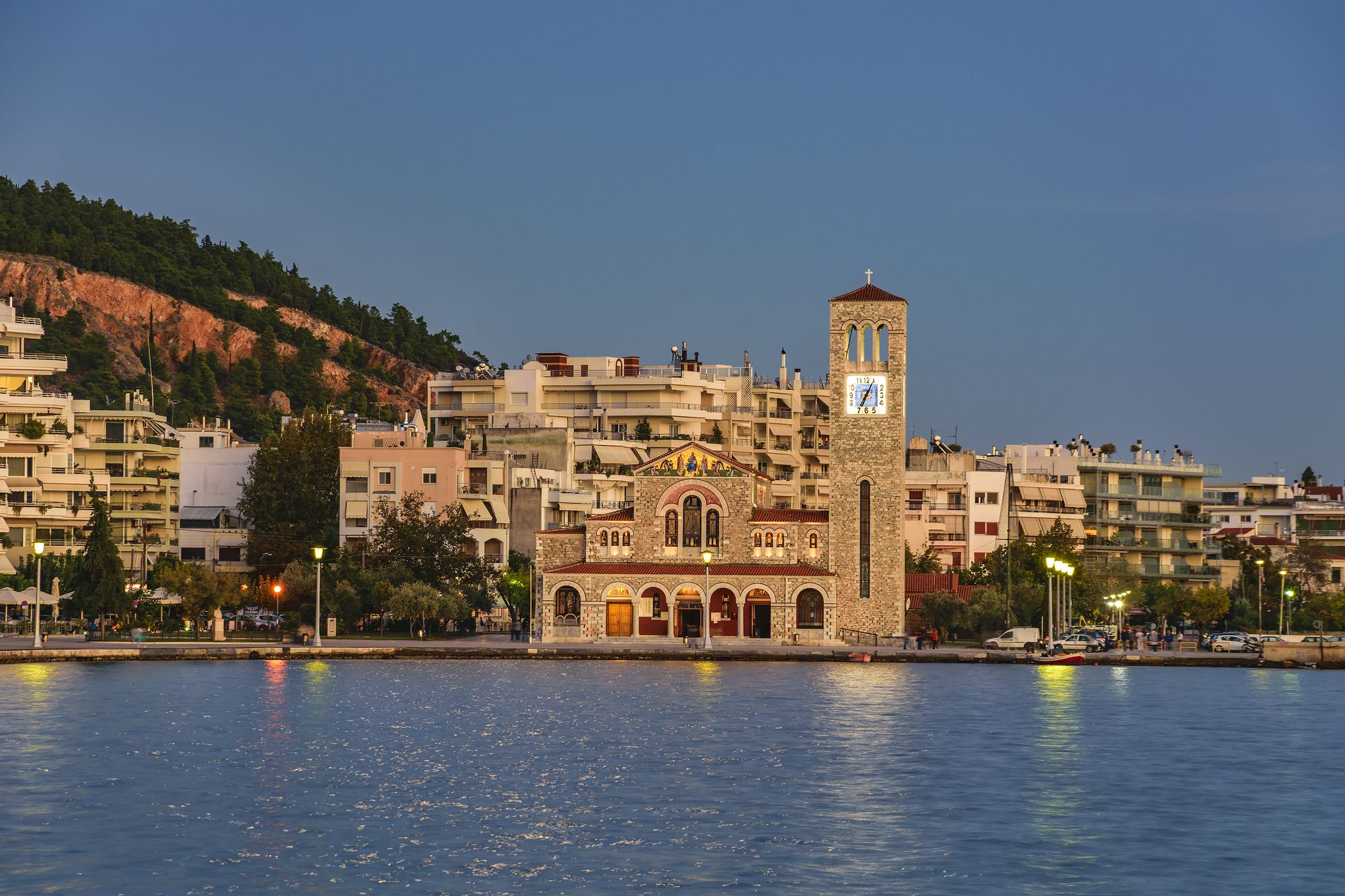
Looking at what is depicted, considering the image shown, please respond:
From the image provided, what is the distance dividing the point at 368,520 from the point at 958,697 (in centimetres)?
4765

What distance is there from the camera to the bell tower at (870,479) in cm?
9206

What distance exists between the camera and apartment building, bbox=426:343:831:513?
427 ft

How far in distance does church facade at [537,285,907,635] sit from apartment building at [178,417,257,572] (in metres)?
33.2

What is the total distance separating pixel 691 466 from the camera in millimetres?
91188

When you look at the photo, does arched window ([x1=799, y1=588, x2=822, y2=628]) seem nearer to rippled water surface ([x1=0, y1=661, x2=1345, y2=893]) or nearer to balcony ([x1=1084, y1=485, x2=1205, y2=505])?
rippled water surface ([x1=0, y1=661, x2=1345, y2=893])

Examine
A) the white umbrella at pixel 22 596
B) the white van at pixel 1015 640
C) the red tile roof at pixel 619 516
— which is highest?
the red tile roof at pixel 619 516

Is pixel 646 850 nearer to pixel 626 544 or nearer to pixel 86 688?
pixel 86 688

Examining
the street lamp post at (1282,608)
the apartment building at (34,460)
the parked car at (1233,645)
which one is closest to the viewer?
the parked car at (1233,645)

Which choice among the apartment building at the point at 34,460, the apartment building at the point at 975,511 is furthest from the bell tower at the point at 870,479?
the apartment building at the point at 34,460

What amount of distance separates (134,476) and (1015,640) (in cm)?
5407

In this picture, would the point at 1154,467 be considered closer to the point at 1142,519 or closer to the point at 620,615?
the point at 1142,519

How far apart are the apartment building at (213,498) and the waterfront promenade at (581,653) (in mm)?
33185

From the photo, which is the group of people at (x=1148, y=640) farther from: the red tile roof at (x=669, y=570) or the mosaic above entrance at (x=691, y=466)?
the mosaic above entrance at (x=691, y=466)

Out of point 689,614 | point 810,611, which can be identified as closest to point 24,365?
point 689,614
